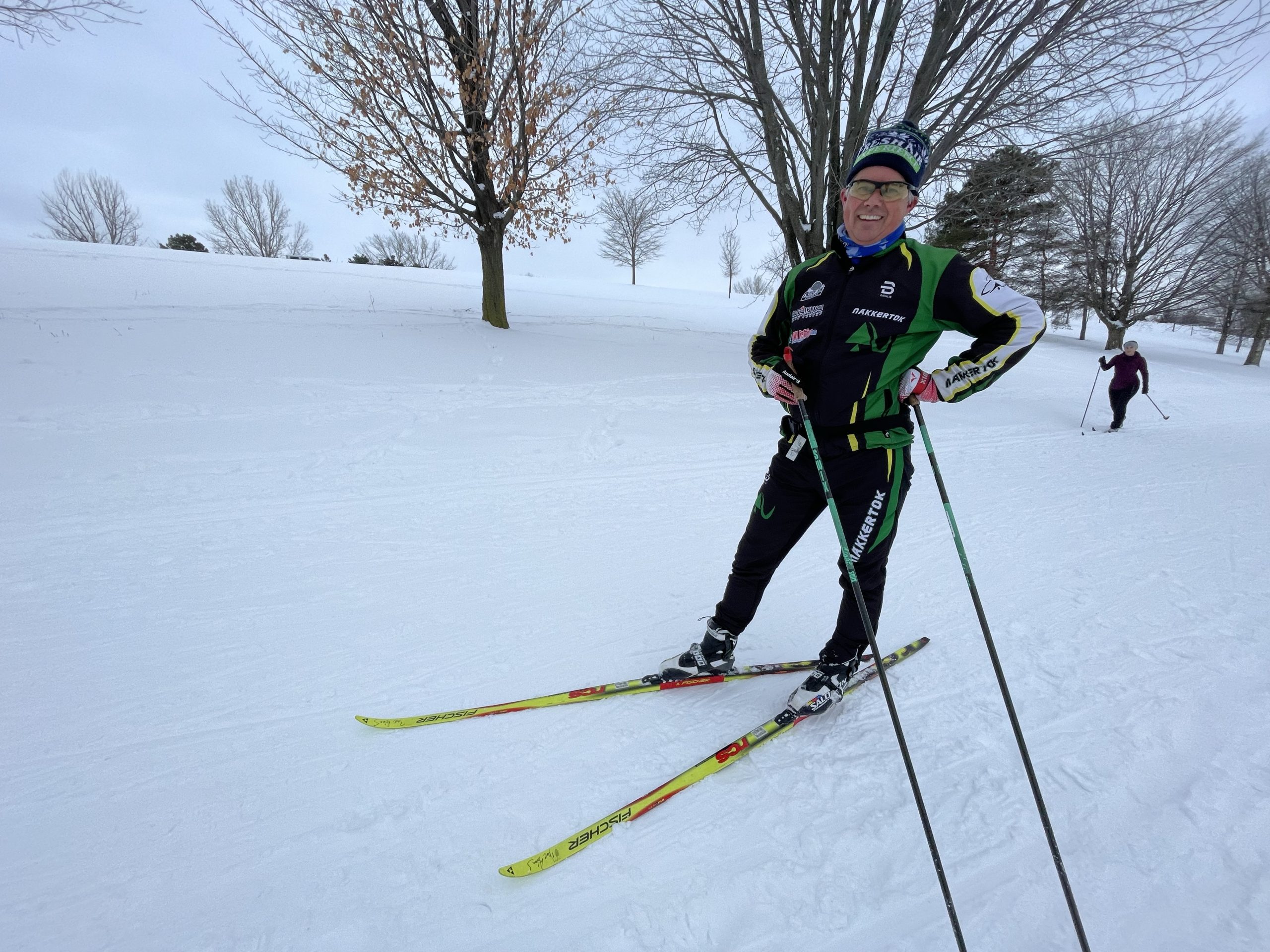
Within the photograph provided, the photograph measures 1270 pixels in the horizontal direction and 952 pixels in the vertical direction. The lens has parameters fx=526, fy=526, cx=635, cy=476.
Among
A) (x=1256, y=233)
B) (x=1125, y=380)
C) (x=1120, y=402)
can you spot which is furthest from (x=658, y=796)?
(x=1256, y=233)

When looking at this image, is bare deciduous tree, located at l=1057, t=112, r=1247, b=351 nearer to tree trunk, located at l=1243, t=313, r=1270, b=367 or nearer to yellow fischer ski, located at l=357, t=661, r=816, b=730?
tree trunk, located at l=1243, t=313, r=1270, b=367

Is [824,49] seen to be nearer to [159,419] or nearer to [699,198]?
[699,198]

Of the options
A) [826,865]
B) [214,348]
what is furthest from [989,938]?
[214,348]

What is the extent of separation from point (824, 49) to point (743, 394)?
15.9ft

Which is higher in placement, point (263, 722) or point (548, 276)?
point (548, 276)

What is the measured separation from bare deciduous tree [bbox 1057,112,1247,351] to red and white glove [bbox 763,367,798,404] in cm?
1914

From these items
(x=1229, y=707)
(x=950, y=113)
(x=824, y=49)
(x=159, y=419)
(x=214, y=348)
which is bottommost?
(x=1229, y=707)

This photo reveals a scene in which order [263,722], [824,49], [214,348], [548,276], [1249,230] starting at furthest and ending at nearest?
1. [548,276]
2. [1249,230]
3. [824,49]
4. [214,348]
5. [263,722]

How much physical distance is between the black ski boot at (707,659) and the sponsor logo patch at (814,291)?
158 centimetres

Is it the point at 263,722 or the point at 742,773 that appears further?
the point at 263,722

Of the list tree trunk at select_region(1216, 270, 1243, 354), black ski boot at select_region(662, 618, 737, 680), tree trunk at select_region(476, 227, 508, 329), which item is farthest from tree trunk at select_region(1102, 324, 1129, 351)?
black ski boot at select_region(662, 618, 737, 680)

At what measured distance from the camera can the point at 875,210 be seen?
194cm

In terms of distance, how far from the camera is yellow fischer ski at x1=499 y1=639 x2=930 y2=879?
1.77 m

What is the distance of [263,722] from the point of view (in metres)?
2.34
